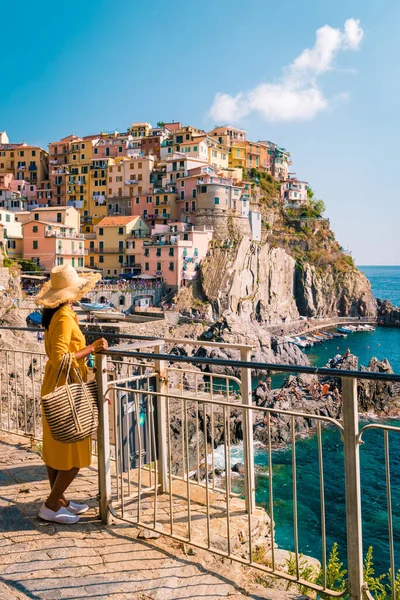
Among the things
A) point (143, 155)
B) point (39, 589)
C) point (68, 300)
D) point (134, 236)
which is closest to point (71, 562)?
point (39, 589)

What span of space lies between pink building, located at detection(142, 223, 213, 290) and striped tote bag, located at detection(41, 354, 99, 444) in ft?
179

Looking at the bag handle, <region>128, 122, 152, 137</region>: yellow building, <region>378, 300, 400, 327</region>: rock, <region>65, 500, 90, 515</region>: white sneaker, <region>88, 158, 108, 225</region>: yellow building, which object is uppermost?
<region>128, 122, 152, 137</region>: yellow building

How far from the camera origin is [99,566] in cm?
326

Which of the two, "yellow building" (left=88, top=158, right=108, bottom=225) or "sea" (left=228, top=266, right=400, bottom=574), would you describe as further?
"yellow building" (left=88, top=158, right=108, bottom=225)

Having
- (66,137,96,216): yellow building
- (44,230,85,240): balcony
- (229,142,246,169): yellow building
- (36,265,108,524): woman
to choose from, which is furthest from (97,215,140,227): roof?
(36,265,108,524): woman

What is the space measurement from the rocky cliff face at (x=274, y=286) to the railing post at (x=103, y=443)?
48381 millimetres

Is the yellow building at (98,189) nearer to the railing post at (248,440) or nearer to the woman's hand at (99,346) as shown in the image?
the woman's hand at (99,346)

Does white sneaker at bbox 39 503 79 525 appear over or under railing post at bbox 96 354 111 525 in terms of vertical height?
under

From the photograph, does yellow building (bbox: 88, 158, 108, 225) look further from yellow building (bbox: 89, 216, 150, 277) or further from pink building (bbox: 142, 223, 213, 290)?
pink building (bbox: 142, 223, 213, 290)

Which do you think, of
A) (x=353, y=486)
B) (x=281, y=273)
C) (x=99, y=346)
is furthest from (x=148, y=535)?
(x=281, y=273)

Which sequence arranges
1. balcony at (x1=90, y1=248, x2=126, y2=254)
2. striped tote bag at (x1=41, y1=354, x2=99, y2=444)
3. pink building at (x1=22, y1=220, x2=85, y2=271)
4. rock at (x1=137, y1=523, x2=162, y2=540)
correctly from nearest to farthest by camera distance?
1. striped tote bag at (x1=41, y1=354, x2=99, y2=444)
2. rock at (x1=137, y1=523, x2=162, y2=540)
3. pink building at (x1=22, y1=220, x2=85, y2=271)
4. balcony at (x1=90, y1=248, x2=126, y2=254)

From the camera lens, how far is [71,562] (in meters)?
3.32

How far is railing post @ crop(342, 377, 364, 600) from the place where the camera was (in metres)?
2.67

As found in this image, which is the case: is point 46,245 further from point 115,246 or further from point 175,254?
point 175,254
